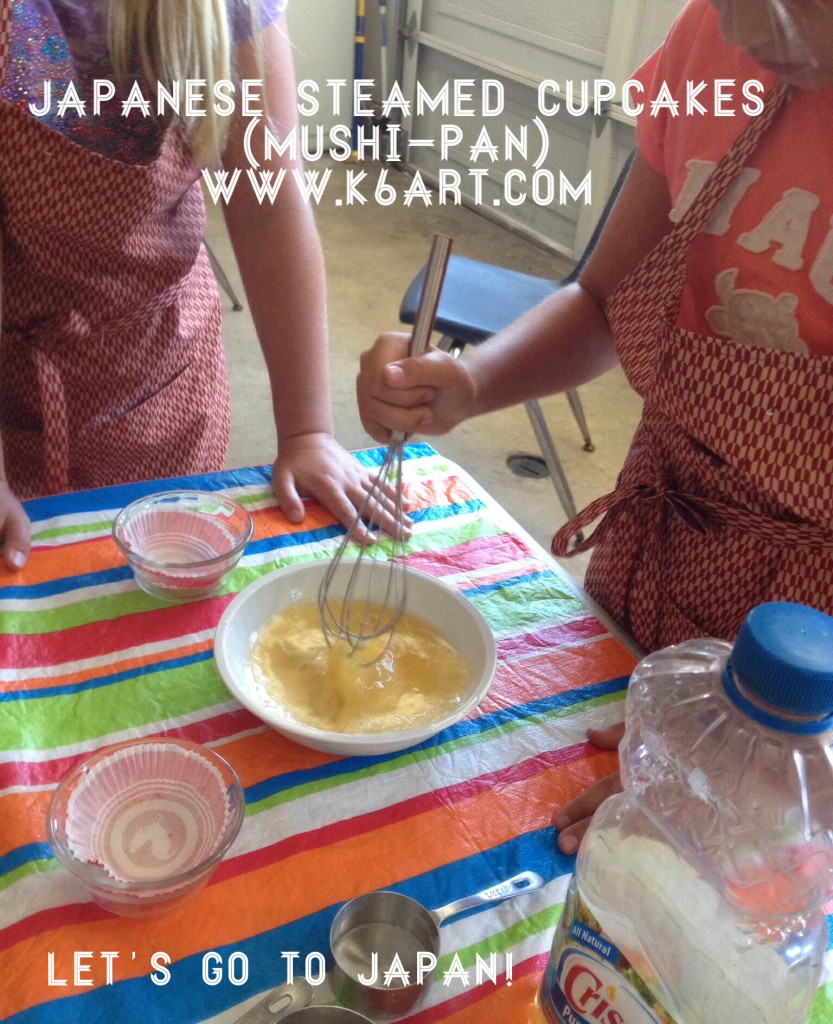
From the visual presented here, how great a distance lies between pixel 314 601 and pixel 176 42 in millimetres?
596

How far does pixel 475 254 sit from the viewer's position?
3.56 metres

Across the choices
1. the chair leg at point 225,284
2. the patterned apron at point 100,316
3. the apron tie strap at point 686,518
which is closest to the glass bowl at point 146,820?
the apron tie strap at point 686,518

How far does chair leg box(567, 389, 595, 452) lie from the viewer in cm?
242

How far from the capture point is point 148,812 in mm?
602

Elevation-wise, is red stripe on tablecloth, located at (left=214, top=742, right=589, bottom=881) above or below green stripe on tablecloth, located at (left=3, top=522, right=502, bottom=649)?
below

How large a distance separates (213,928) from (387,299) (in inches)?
115

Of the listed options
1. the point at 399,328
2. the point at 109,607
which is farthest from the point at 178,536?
the point at 399,328

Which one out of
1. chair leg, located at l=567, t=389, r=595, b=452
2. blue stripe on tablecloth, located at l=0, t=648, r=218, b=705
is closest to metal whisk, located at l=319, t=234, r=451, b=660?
blue stripe on tablecloth, located at l=0, t=648, r=218, b=705

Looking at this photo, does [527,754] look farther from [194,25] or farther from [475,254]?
[475,254]

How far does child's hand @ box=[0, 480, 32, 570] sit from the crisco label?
60cm

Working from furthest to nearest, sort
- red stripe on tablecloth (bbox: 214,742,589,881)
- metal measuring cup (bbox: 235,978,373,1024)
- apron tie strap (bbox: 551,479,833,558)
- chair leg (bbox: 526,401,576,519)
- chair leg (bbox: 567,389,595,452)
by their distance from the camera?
chair leg (bbox: 567,389,595,452), chair leg (bbox: 526,401,576,519), apron tie strap (bbox: 551,479,833,558), red stripe on tablecloth (bbox: 214,742,589,881), metal measuring cup (bbox: 235,978,373,1024)

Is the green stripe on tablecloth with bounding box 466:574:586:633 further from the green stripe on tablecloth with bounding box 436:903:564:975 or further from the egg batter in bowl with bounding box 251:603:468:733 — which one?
the green stripe on tablecloth with bounding box 436:903:564:975

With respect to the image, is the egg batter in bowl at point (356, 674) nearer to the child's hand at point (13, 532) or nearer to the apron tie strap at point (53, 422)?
the child's hand at point (13, 532)

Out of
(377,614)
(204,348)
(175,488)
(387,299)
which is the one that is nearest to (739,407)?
(377,614)
